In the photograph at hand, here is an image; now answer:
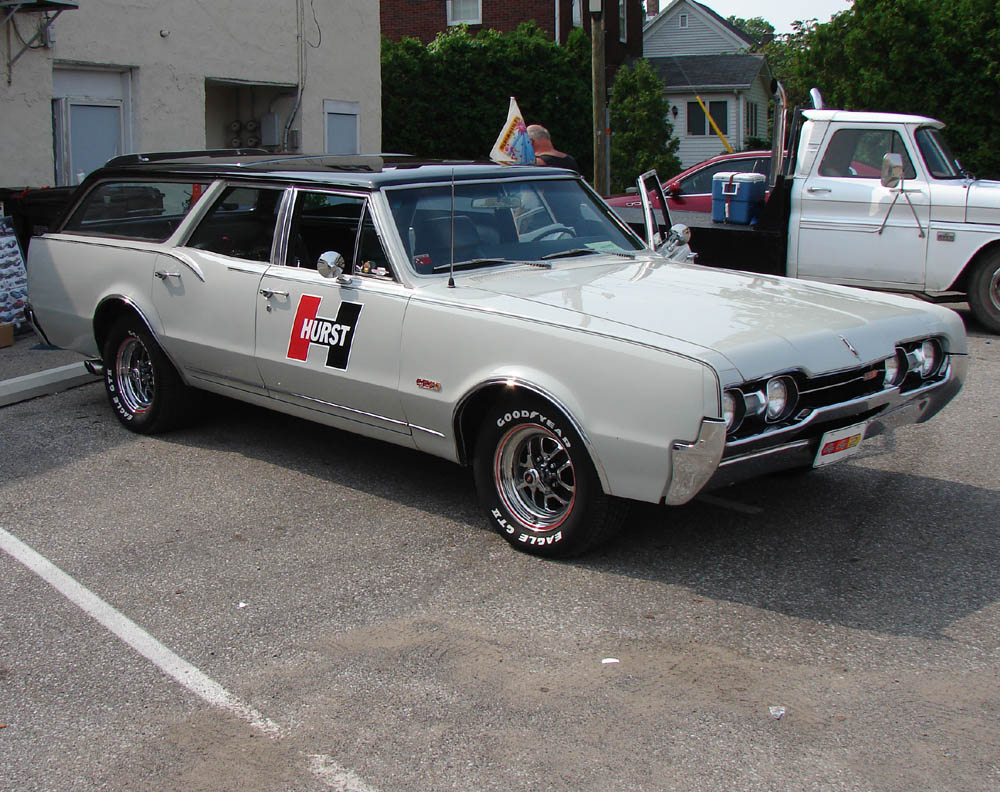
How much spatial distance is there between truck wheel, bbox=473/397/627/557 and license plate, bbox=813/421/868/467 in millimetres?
826

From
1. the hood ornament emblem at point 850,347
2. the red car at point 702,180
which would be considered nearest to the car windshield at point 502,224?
the hood ornament emblem at point 850,347

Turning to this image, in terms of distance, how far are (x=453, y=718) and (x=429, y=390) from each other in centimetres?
182

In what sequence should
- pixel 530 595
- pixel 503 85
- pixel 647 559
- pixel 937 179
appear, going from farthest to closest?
1. pixel 503 85
2. pixel 937 179
3. pixel 647 559
4. pixel 530 595

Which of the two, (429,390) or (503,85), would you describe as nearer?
(429,390)

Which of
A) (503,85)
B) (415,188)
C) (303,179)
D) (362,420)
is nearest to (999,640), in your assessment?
(362,420)

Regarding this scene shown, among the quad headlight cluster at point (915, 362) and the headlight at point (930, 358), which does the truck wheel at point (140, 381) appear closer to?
the quad headlight cluster at point (915, 362)

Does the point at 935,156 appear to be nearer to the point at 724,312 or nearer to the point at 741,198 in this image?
the point at 741,198

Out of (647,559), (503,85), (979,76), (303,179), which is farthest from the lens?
(503,85)

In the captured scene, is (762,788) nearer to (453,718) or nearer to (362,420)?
(453,718)

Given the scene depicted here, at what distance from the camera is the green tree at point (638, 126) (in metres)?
30.5

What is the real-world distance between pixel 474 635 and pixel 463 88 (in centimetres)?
2287

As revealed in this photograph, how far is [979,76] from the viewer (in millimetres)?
18906

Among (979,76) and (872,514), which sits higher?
(979,76)

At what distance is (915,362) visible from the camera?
16.8ft
